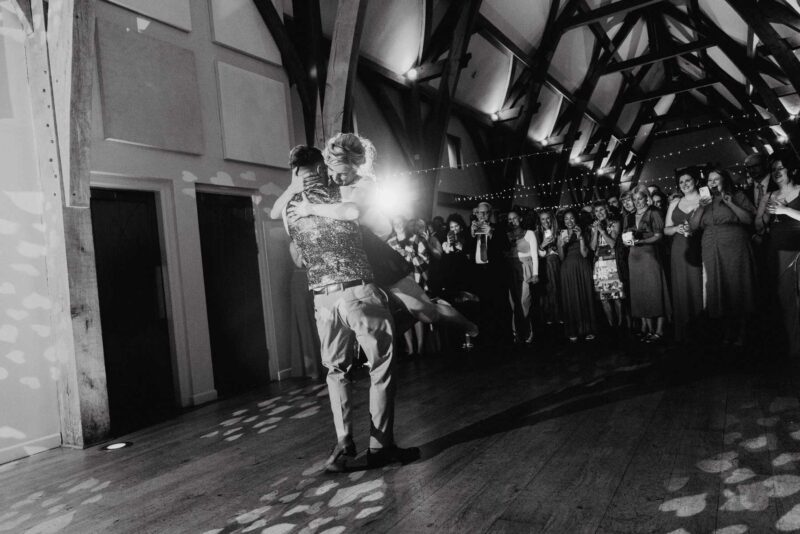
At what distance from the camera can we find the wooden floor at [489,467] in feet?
6.06

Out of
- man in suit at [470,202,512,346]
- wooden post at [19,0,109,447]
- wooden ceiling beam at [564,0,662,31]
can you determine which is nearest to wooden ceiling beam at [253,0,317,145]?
man in suit at [470,202,512,346]

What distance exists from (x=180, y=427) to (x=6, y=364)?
3.54 feet

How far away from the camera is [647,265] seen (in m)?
4.71

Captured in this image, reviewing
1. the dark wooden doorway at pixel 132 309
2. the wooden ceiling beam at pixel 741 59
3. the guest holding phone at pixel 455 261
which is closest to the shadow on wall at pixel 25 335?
the dark wooden doorway at pixel 132 309

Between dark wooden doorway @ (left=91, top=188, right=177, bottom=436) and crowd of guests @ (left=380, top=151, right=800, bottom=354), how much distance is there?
2.18 metres

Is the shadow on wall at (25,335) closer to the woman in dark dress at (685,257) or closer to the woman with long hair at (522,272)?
the woman with long hair at (522,272)

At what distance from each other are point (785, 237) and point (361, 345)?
3.23 m

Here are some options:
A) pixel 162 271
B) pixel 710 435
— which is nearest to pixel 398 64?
pixel 162 271

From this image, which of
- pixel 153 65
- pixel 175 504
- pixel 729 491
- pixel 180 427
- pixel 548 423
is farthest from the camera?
pixel 153 65

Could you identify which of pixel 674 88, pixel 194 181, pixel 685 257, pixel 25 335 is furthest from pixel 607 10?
pixel 25 335

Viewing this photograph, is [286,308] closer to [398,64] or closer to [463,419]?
[463,419]

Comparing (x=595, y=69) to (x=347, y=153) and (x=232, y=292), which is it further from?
(x=347, y=153)

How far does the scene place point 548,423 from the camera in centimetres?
288

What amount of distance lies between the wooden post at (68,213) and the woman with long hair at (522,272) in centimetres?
378
